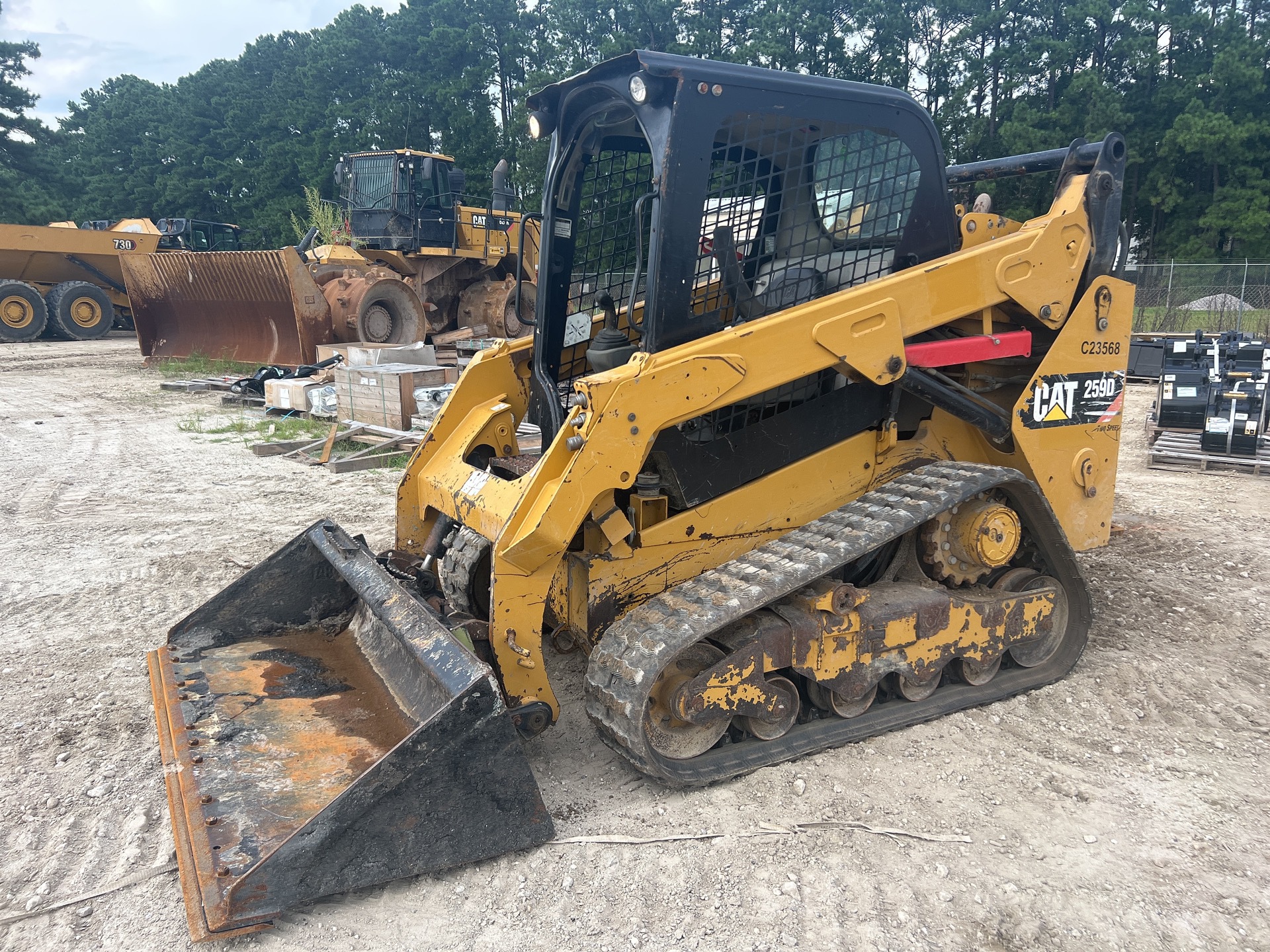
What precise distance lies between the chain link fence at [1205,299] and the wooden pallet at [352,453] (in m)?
17.0

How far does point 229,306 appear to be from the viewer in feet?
48.2

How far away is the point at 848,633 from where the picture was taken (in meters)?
3.28

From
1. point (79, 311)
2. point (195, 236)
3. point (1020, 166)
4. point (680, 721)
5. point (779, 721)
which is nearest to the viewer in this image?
point (680, 721)

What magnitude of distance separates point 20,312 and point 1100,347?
73.4 feet

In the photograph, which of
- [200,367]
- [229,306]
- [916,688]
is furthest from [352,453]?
[200,367]

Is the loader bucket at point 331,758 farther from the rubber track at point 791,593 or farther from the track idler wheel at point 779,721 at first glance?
the track idler wheel at point 779,721

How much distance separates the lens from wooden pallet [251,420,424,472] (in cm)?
833

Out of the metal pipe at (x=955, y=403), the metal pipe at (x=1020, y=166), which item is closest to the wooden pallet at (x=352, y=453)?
the metal pipe at (x=1020, y=166)

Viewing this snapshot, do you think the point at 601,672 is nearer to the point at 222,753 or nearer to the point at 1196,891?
the point at 222,753

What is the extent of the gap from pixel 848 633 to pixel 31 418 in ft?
37.8

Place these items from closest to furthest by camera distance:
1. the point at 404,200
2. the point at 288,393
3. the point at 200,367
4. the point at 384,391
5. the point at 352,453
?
the point at 352,453
the point at 384,391
the point at 288,393
the point at 200,367
the point at 404,200

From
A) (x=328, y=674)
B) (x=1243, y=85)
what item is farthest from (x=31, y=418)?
(x=1243, y=85)

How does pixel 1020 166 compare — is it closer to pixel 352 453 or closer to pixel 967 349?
pixel 967 349

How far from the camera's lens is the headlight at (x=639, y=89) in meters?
3.07
